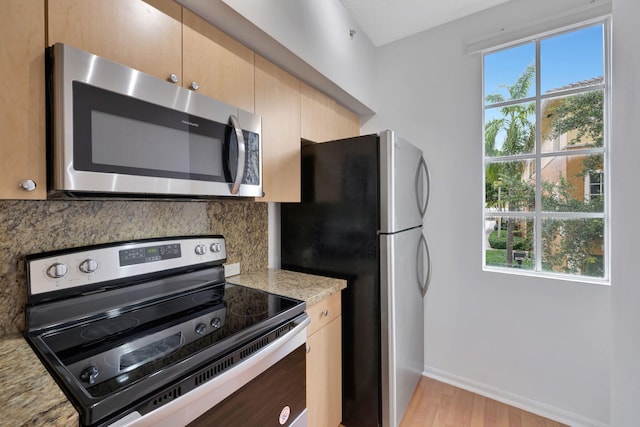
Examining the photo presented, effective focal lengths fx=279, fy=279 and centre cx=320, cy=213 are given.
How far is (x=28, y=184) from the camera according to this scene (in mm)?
737

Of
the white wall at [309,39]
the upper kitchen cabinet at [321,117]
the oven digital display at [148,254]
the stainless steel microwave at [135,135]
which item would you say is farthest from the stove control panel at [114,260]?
the white wall at [309,39]

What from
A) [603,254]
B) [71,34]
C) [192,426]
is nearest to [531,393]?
[603,254]

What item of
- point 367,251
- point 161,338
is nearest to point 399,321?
point 367,251

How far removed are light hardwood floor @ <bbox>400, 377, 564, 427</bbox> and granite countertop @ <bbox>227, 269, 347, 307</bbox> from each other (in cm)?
106

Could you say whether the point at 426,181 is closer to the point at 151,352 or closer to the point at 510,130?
the point at 510,130

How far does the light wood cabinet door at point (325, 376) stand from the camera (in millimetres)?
1395

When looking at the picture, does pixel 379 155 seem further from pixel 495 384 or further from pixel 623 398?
pixel 495 384

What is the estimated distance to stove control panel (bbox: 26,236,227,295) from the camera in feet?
3.12

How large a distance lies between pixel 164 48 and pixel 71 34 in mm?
276

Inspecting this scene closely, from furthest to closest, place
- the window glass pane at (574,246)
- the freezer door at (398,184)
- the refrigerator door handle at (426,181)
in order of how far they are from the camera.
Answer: the refrigerator door handle at (426,181), the window glass pane at (574,246), the freezer door at (398,184)

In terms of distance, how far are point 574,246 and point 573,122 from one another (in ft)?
2.62

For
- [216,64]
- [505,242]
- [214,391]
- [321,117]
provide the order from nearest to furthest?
[214,391] < [216,64] < [321,117] < [505,242]

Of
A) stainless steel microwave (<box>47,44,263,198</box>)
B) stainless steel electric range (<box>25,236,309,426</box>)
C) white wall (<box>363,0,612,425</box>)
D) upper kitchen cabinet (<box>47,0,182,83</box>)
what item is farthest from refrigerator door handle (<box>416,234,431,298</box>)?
upper kitchen cabinet (<box>47,0,182,83</box>)

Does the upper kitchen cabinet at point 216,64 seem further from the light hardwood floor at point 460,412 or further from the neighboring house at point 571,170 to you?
the light hardwood floor at point 460,412
